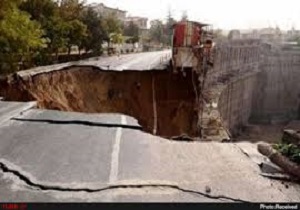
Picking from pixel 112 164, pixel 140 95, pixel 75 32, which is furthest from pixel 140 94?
pixel 112 164

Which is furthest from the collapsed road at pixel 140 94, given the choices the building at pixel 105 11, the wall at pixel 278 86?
the wall at pixel 278 86

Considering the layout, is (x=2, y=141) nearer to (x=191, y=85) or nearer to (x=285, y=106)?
(x=191, y=85)

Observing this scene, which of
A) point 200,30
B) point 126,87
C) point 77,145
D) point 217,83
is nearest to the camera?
point 77,145

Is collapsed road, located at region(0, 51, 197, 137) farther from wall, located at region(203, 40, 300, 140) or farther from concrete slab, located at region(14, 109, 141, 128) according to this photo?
wall, located at region(203, 40, 300, 140)

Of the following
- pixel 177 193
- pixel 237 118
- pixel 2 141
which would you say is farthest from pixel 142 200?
pixel 237 118

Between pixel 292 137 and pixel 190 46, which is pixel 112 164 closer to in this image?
pixel 292 137

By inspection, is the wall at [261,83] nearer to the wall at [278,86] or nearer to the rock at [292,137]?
the wall at [278,86]
